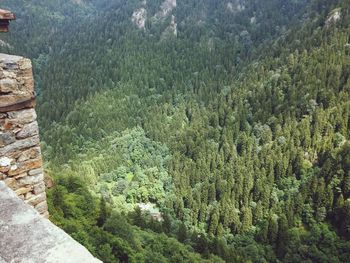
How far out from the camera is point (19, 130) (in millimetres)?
9625

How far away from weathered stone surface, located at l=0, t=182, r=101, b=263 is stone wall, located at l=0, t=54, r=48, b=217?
127 inches

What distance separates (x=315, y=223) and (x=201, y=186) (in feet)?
152

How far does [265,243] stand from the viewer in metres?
127

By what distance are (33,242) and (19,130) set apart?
4428 millimetres

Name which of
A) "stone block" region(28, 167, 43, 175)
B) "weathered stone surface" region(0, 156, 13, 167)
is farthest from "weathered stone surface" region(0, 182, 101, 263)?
"stone block" region(28, 167, 43, 175)

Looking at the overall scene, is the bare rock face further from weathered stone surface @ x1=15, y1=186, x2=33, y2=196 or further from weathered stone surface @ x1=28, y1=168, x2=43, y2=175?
weathered stone surface @ x1=15, y1=186, x2=33, y2=196

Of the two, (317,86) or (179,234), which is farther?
(317,86)

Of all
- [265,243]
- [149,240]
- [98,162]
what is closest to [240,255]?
[265,243]

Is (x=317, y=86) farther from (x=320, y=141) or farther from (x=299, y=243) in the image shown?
(x=299, y=243)

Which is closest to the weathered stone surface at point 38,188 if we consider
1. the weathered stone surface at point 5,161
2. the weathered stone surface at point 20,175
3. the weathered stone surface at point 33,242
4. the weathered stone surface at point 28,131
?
the weathered stone surface at point 20,175

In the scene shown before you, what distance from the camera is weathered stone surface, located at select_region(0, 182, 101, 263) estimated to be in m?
5.55

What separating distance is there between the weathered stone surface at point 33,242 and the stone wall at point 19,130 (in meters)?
3.22

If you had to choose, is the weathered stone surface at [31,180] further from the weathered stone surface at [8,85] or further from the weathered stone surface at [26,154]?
the weathered stone surface at [8,85]

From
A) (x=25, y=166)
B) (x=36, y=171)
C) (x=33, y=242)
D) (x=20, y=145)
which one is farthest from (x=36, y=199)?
(x=33, y=242)
